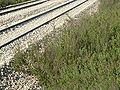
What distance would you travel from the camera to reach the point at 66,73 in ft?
15.8

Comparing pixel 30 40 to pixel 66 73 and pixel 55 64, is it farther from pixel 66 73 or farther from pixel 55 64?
pixel 66 73

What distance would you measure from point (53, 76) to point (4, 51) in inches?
120

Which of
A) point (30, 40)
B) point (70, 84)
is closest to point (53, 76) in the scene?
point (70, 84)

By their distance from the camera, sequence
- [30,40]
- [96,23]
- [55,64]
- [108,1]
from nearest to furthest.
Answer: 1. [55,64]
2. [96,23]
3. [30,40]
4. [108,1]

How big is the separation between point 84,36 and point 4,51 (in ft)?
8.84

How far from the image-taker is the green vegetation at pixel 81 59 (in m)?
→ 4.26

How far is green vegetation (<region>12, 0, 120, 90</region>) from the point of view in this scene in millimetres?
4262

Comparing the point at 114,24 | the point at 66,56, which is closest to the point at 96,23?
the point at 114,24

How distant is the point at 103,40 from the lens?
19.3 ft

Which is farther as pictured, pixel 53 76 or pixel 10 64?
pixel 10 64

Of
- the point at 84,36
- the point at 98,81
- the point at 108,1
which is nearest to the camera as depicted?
the point at 98,81

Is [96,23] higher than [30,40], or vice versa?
[96,23]

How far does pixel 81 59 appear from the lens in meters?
5.26

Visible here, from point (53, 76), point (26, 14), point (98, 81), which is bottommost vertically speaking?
point (26, 14)
